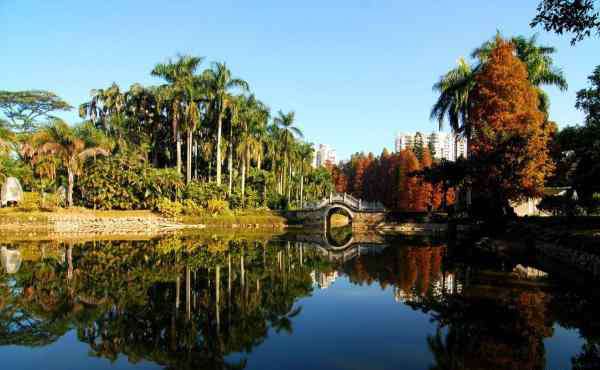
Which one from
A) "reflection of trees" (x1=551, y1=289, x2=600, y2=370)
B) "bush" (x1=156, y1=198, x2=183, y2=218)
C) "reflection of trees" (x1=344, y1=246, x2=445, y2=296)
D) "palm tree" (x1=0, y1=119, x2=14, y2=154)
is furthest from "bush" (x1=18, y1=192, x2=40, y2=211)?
"reflection of trees" (x1=551, y1=289, x2=600, y2=370)

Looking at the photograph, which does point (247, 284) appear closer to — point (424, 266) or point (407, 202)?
point (424, 266)

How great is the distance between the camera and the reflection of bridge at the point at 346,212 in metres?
49.5

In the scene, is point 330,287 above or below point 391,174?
below

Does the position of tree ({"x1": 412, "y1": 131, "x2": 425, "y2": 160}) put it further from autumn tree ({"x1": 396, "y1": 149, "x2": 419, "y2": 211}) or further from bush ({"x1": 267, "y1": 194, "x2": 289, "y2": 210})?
bush ({"x1": 267, "y1": 194, "x2": 289, "y2": 210})

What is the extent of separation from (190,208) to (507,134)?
31580mm

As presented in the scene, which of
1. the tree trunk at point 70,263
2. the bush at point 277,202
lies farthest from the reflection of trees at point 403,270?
the bush at point 277,202

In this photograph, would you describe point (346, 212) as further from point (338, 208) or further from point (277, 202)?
point (277, 202)

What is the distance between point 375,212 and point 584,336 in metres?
39.3

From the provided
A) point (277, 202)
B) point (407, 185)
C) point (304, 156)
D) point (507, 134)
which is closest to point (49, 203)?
point (277, 202)

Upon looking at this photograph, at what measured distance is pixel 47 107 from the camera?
84.6 metres

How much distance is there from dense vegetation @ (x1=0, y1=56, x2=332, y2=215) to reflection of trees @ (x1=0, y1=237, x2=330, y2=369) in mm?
23557

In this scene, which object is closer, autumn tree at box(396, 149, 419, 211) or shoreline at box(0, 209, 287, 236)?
shoreline at box(0, 209, 287, 236)

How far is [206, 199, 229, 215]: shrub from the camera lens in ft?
152

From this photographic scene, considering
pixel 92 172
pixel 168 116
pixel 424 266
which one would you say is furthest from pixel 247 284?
pixel 168 116
